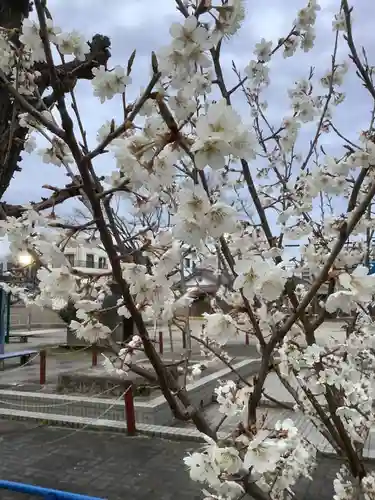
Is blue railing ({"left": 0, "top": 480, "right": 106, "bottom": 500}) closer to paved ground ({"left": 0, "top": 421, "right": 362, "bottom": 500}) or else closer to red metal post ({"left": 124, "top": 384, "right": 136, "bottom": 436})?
paved ground ({"left": 0, "top": 421, "right": 362, "bottom": 500})

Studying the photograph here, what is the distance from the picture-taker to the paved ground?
4684 millimetres

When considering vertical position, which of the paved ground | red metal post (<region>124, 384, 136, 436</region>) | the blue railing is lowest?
the paved ground

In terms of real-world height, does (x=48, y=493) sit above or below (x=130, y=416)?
above

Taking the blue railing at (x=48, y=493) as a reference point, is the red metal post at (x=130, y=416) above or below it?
below

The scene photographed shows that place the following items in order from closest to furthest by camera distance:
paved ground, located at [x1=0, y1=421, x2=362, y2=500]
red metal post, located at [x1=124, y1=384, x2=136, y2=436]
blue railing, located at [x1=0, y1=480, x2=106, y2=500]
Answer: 1. blue railing, located at [x1=0, y1=480, x2=106, y2=500]
2. paved ground, located at [x1=0, y1=421, x2=362, y2=500]
3. red metal post, located at [x1=124, y1=384, x2=136, y2=436]

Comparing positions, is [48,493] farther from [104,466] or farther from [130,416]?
[130,416]

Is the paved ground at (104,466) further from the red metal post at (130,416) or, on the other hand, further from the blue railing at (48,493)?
the blue railing at (48,493)

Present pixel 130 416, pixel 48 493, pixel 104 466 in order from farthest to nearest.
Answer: pixel 130 416
pixel 104 466
pixel 48 493

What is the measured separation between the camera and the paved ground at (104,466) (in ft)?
15.4

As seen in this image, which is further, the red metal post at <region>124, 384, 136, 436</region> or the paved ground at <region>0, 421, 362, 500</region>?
the red metal post at <region>124, 384, 136, 436</region>

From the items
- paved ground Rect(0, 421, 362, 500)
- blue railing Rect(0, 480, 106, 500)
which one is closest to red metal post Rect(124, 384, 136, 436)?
paved ground Rect(0, 421, 362, 500)

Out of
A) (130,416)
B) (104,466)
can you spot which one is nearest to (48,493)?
(104,466)

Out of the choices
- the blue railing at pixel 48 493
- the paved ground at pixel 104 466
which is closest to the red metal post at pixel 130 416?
the paved ground at pixel 104 466

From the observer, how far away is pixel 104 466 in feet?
17.5
